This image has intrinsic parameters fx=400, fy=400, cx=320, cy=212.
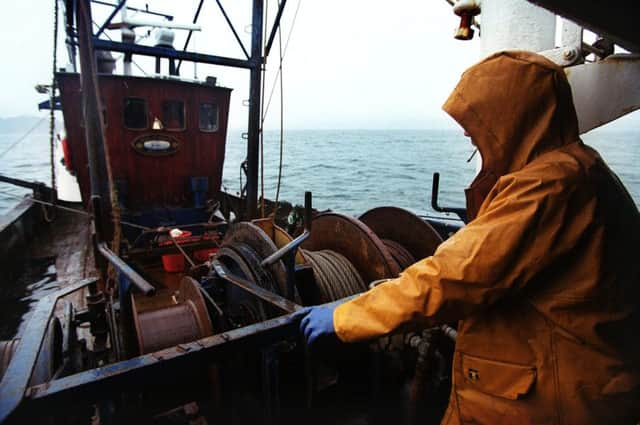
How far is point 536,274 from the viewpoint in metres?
1.22

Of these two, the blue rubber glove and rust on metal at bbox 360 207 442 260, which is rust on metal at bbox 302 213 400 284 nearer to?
rust on metal at bbox 360 207 442 260

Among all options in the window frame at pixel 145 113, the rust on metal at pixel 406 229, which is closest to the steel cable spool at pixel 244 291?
the rust on metal at pixel 406 229

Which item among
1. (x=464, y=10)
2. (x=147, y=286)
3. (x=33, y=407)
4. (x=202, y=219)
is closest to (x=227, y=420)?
(x=147, y=286)

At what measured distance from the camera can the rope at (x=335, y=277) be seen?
315 centimetres

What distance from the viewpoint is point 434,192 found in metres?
4.01

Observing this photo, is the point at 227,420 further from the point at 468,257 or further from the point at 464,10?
the point at 464,10

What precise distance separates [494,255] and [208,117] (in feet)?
28.3

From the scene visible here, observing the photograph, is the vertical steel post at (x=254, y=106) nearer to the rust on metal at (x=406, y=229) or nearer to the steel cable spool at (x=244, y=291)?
the rust on metal at (x=406, y=229)

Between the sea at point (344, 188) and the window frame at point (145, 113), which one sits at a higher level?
the window frame at point (145, 113)

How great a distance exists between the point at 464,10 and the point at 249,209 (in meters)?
4.59

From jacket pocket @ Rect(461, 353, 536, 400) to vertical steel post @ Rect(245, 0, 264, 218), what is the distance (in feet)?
17.3

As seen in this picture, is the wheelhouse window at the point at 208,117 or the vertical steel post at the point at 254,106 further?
the wheelhouse window at the point at 208,117

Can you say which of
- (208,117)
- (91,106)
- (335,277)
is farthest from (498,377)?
(208,117)

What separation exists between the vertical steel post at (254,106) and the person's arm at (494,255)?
527 cm
